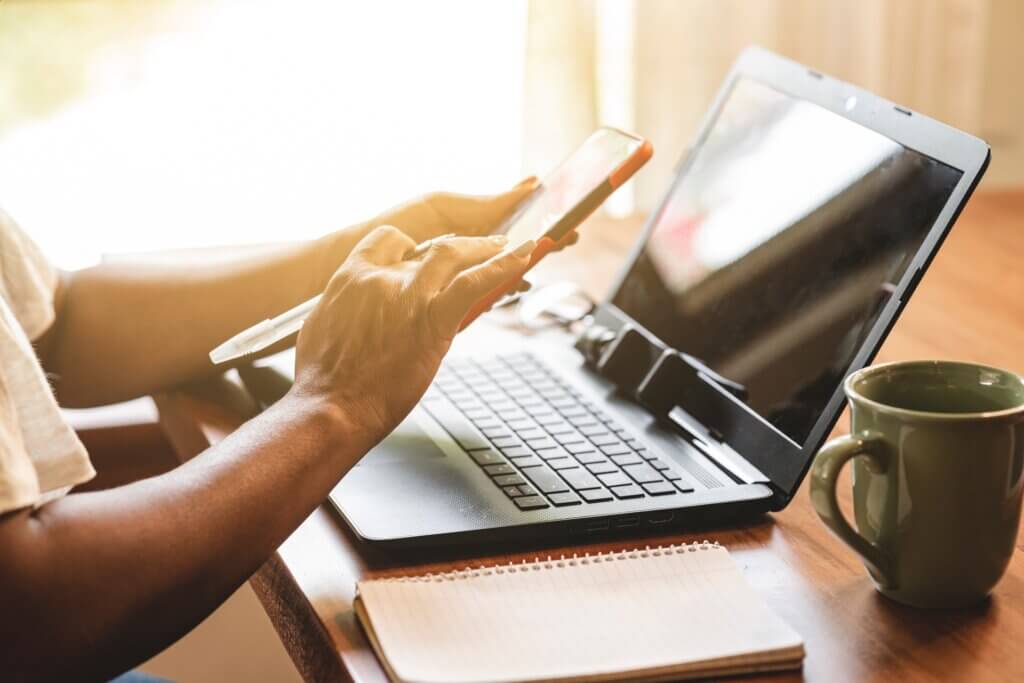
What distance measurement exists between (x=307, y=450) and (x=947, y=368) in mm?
A: 356

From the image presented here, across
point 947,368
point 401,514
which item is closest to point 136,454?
point 401,514

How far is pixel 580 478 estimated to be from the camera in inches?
31.8

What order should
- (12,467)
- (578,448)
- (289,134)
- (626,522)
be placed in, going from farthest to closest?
(289,134) < (578,448) < (626,522) < (12,467)

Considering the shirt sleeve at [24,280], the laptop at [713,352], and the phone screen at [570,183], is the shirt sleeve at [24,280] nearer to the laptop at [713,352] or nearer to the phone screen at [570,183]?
the laptop at [713,352]

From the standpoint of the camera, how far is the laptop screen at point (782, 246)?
824mm

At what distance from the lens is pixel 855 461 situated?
2.24ft

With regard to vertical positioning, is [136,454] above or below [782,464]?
below

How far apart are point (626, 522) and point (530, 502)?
0.19ft

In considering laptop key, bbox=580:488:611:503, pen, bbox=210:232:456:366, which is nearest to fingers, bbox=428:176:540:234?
→ pen, bbox=210:232:456:366

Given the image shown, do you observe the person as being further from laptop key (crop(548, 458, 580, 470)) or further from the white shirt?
laptop key (crop(548, 458, 580, 470))

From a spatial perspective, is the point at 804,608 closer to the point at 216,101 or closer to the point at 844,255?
the point at 844,255

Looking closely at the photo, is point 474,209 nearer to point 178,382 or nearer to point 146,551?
point 178,382

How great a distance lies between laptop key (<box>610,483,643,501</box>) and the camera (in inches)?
30.8

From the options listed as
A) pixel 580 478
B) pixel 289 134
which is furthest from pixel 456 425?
pixel 289 134
